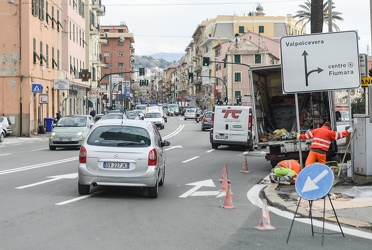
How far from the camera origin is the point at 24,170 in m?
17.5

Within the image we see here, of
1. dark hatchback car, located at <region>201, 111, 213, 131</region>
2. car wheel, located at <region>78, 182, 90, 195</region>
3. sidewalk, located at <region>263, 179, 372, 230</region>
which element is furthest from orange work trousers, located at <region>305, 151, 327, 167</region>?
dark hatchback car, located at <region>201, 111, 213, 131</region>

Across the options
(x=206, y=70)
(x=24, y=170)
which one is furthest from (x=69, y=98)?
(x=206, y=70)

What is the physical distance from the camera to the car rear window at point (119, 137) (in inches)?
478

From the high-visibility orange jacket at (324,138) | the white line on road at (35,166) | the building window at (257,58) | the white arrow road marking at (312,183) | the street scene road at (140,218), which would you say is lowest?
the street scene road at (140,218)

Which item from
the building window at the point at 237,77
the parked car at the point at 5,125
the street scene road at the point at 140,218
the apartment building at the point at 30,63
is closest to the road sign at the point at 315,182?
the street scene road at the point at 140,218

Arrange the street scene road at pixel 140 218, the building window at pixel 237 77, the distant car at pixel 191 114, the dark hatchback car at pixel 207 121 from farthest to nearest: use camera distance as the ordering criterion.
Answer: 1. the building window at pixel 237 77
2. the distant car at pixel 191 114
3. the dark hatchback car at pixel 207 121
4. the street scene road at pixel 140 218

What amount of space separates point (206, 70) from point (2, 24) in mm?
78556

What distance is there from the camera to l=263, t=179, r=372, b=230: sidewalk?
9891 mm

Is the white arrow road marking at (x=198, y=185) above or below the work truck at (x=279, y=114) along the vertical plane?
below

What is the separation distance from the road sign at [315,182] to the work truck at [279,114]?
8.84m

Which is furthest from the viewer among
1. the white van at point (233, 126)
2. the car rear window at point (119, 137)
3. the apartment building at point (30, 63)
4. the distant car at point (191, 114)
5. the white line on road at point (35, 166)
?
the distant car at point (191, 114)

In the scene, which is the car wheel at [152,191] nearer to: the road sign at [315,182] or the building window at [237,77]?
the road sign at [315,182]

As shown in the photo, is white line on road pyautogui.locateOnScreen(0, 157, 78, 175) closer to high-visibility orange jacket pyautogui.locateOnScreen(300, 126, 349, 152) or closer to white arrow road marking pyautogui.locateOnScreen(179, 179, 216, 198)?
white arrow road marking pyautogui.locateOnScreen(179, 179, 216, 198)

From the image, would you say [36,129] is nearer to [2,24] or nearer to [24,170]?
[2,24]
